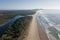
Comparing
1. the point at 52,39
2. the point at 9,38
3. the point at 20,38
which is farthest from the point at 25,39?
the point at 52,39

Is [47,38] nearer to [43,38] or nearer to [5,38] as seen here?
[43,38]

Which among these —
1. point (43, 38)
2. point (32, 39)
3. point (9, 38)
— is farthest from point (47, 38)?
point (9, 38)

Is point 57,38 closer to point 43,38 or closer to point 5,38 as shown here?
point 43,38

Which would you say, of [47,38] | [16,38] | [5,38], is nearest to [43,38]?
[47,38]

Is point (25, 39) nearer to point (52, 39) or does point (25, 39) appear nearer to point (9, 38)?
point (9, 38)

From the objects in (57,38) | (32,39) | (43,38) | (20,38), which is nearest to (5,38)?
(20,38)
